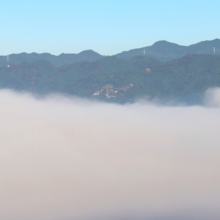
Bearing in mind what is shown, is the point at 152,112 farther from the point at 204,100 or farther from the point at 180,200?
the point at 180,200

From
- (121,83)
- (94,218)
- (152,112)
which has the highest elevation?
(121,83)

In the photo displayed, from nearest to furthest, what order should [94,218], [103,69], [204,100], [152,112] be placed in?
1. [94,218]
2. [152,112]
3. [204,100]
4. [103,69]

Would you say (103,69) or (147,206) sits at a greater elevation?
(103,69)

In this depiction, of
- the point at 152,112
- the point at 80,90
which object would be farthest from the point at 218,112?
the point at 80,90

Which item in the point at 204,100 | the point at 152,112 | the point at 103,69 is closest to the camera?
the point at 152,112

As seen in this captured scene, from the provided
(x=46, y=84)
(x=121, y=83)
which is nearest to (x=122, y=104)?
(x=121, y=83)

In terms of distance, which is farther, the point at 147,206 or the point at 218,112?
the point at 218,112

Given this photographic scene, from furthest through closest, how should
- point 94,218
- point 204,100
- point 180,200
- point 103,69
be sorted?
point 103,69 → point 204,100 → point 180,200 → point 94,218

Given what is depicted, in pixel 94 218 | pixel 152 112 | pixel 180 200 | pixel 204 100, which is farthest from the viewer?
pixel 204 100

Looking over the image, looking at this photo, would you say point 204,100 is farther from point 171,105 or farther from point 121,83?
point 121,83
